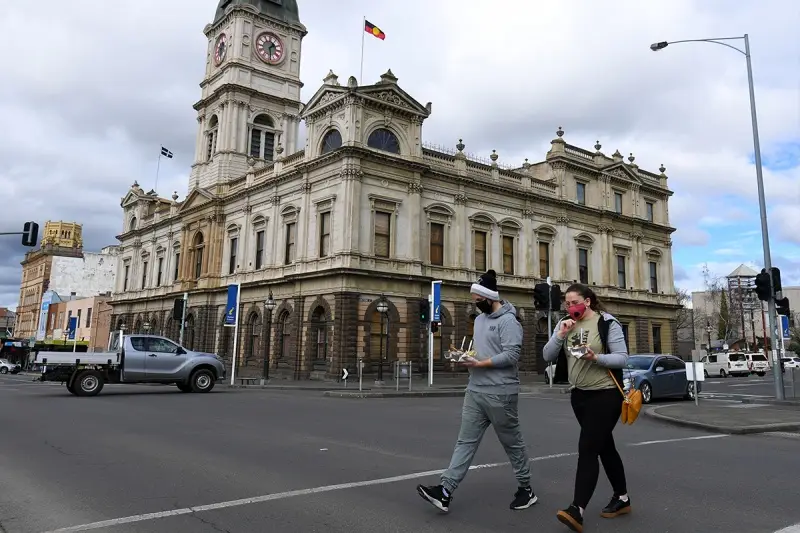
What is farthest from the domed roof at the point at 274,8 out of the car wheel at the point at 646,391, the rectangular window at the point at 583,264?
A: the car wheel at the point at 646,391

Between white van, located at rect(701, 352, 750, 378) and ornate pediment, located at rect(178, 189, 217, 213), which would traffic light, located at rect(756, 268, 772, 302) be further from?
ornate pediment, located at rect(178, 189, 217, 213)

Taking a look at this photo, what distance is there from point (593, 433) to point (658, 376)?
15.4 metres

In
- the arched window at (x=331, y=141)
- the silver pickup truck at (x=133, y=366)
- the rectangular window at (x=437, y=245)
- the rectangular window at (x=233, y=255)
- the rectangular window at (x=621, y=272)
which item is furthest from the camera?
the rectangular window at (x=621, y=272)

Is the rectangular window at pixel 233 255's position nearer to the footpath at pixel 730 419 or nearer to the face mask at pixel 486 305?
the footpath at pixel 730 419

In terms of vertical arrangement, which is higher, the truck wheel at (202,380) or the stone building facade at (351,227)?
the stone building facade at (351,227)

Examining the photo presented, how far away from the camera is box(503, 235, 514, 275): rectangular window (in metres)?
37.9

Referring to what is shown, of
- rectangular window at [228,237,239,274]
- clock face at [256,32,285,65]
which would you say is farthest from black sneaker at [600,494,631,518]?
clock face at [256,32,285,65]

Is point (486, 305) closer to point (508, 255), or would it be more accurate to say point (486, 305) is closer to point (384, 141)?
point (384, 141)

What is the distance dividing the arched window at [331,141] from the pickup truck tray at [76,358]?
17.7 metres

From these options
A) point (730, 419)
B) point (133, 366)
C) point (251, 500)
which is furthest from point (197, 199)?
point (251, 500)

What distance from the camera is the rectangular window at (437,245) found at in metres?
34.8

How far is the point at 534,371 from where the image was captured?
3800 cm

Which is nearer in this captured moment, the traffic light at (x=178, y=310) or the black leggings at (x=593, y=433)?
the black leggings at (x=593, y=433)

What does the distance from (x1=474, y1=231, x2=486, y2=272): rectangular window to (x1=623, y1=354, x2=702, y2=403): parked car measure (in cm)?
1757
